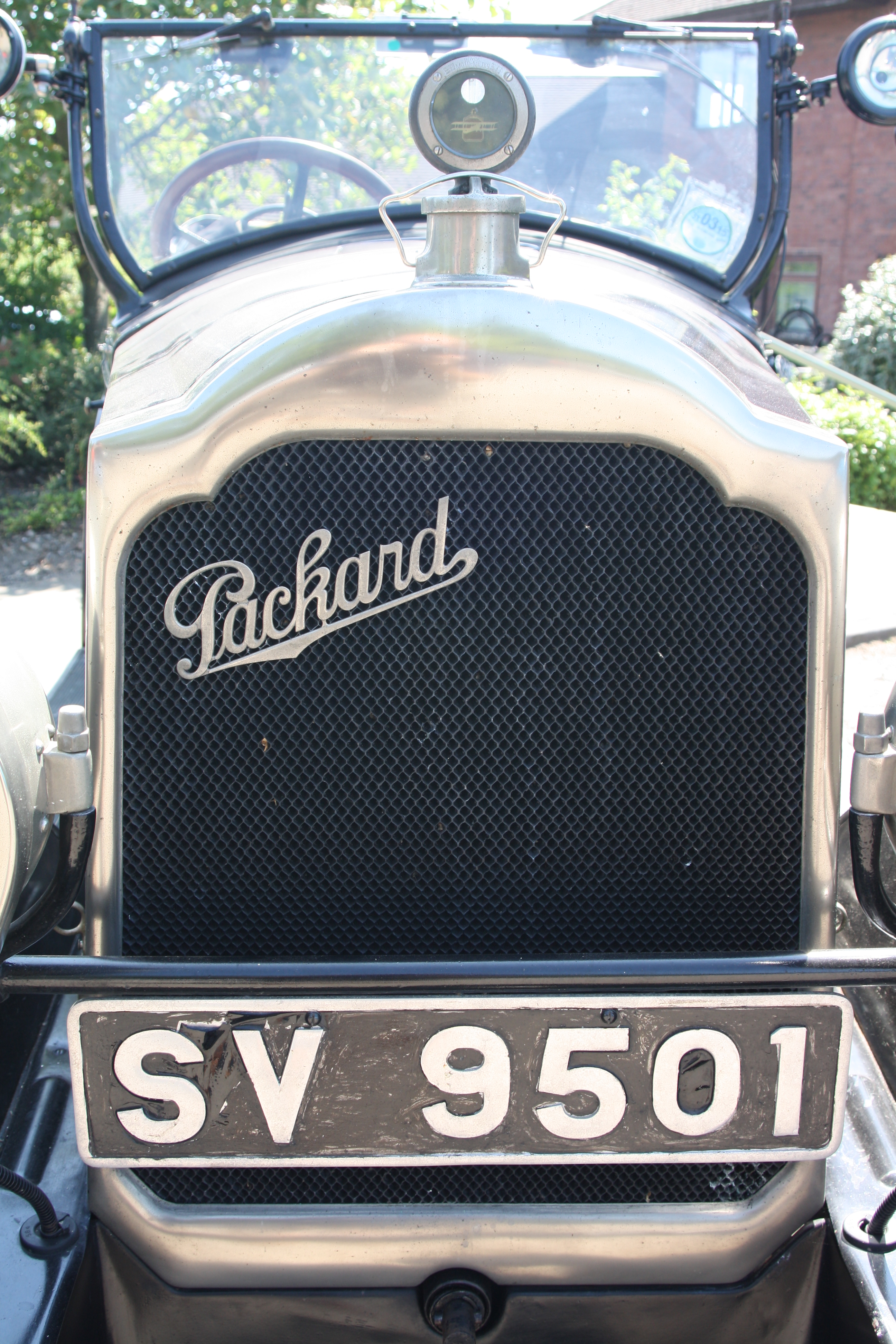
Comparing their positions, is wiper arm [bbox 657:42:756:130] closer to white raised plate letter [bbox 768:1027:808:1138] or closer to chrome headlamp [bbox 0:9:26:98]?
chrome headlamp [bbox 0:9:26:98]

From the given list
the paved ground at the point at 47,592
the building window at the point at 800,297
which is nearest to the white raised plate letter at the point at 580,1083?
the paved ground at the point at 47,592

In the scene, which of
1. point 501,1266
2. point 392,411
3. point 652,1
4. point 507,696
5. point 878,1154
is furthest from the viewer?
point 652,1

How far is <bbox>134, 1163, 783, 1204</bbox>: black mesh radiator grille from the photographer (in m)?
1.65

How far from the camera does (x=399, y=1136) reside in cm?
152

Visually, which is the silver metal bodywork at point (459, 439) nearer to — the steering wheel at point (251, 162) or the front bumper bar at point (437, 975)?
the front bumper bar at point (437, 975)

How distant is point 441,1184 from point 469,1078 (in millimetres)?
281

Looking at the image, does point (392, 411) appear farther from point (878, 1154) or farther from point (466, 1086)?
point (878, 1154)

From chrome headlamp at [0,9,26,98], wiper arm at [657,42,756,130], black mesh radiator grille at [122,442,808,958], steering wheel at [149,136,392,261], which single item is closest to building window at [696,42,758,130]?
wiper arm at [657,42,756,130]

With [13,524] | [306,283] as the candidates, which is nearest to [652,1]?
[13,524]

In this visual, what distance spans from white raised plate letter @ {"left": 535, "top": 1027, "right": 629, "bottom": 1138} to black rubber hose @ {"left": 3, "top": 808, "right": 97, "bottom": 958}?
0.65 m

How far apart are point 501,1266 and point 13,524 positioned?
29.0 ft

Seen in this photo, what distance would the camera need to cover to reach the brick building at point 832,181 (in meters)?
21.7

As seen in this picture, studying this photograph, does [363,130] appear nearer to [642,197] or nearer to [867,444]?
[642,197]

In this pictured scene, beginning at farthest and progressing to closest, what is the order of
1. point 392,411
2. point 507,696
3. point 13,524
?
point 13,524 → point 507,696 → point 392,411
